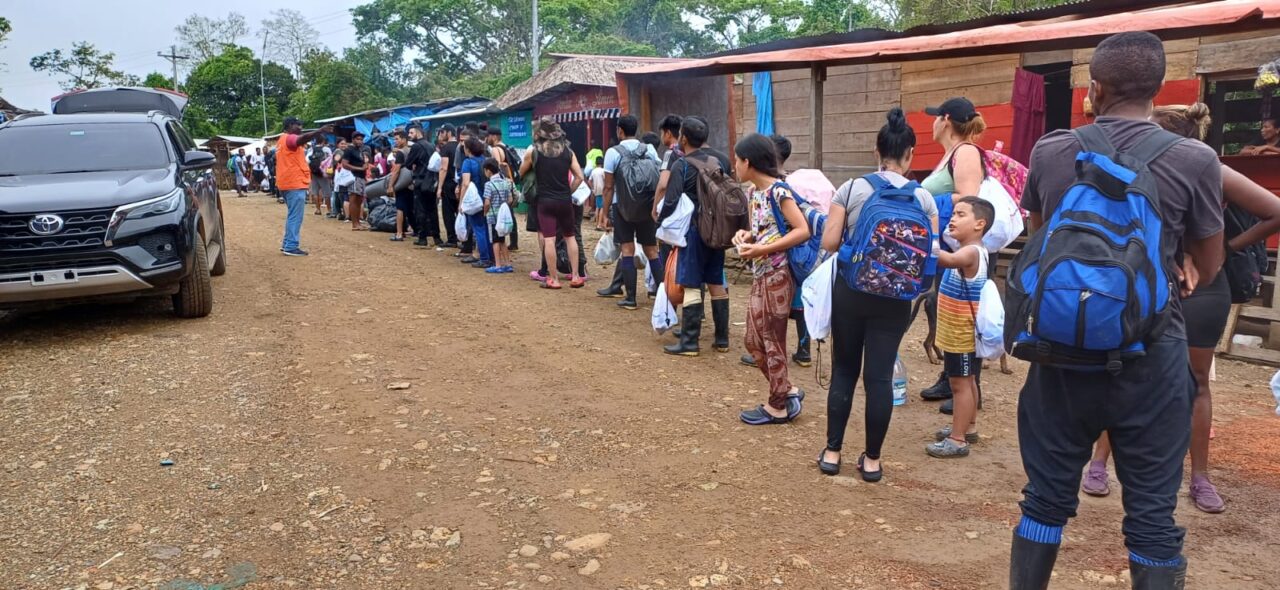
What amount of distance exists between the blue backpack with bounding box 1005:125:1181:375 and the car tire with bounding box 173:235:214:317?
21.9 feet

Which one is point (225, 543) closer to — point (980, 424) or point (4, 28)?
point (980, 424)

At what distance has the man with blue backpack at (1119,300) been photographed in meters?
2.21

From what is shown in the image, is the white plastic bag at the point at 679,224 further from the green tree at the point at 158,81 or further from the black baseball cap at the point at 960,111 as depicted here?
the green tree at the point at 158,81

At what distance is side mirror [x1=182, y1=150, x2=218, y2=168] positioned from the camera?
7.36 m

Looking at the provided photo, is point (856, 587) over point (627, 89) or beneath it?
beneath

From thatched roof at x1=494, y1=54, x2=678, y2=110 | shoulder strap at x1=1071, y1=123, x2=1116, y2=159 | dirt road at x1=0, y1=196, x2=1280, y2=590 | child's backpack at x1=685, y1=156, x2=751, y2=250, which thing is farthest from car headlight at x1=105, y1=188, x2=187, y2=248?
thatched roof at x1=494, y1=54, x2=678, y2=110

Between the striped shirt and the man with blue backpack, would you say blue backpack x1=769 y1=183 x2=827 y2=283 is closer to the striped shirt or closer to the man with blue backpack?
the striped shirt

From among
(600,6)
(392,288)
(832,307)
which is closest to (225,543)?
(832,307)

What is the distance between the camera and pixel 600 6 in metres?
44.3

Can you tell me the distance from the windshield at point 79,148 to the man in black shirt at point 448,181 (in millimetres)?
3591

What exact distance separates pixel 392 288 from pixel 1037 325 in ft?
25.0

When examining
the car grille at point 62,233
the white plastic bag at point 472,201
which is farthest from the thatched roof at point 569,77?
the car grille at point 62,233

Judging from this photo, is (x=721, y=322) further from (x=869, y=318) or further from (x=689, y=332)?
(x=869, y=318)

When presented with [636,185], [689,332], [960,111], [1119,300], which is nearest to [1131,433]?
[1119,300]
